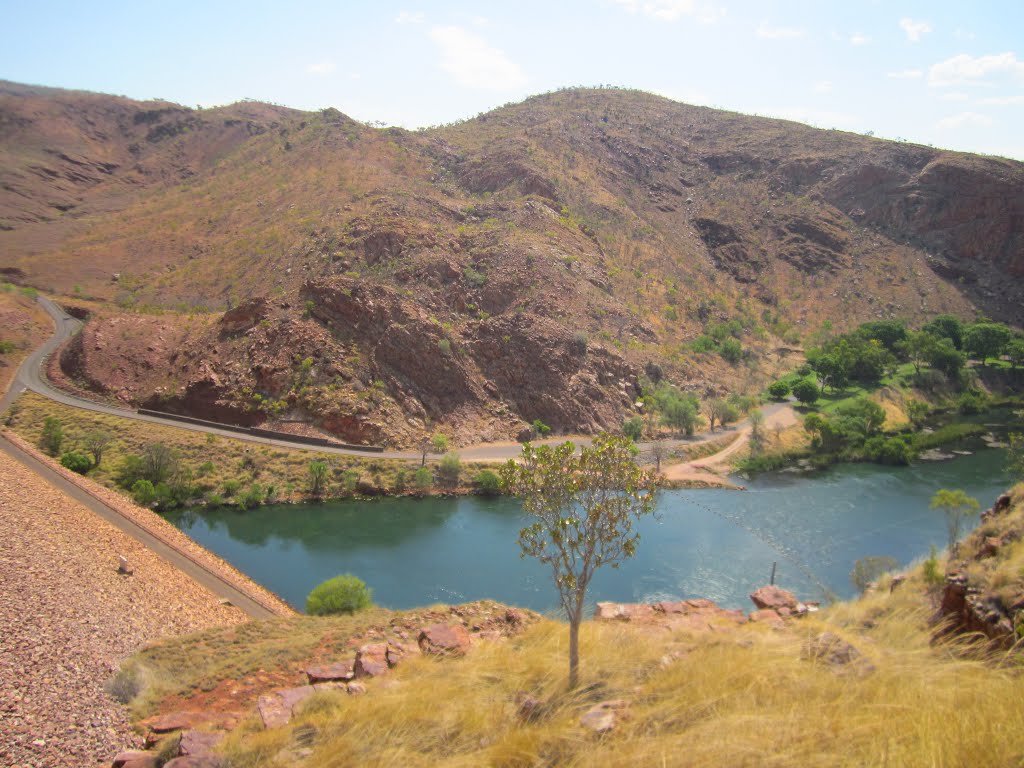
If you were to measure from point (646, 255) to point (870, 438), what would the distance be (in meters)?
30.6

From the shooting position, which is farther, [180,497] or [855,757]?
[180,497]

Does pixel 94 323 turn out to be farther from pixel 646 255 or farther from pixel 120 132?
pixel 120 132

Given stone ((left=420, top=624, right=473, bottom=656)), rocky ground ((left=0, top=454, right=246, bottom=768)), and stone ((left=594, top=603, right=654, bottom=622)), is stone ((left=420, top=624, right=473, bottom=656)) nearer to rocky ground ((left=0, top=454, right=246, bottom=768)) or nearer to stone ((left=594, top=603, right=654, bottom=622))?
stone ((left=594, top=603, right=654, bottom=622))

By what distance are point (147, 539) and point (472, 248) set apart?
3434 centimetres

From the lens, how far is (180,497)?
105 feet

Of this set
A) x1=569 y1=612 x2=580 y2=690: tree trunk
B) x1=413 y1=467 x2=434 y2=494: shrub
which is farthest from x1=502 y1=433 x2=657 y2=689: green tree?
x1=413 y1=467 x2=434 y2=494: shrub

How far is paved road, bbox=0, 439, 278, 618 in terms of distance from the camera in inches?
865

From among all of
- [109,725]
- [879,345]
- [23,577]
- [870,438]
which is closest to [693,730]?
[109,725]

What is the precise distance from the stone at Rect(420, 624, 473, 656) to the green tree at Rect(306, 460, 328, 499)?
71.2ft

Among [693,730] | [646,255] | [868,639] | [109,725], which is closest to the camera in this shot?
[693,730]

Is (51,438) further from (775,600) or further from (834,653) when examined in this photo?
(834,653)

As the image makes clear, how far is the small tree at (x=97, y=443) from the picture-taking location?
1314 inches

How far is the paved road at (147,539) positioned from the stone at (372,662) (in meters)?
9.30

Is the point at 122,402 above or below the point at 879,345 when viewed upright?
below
